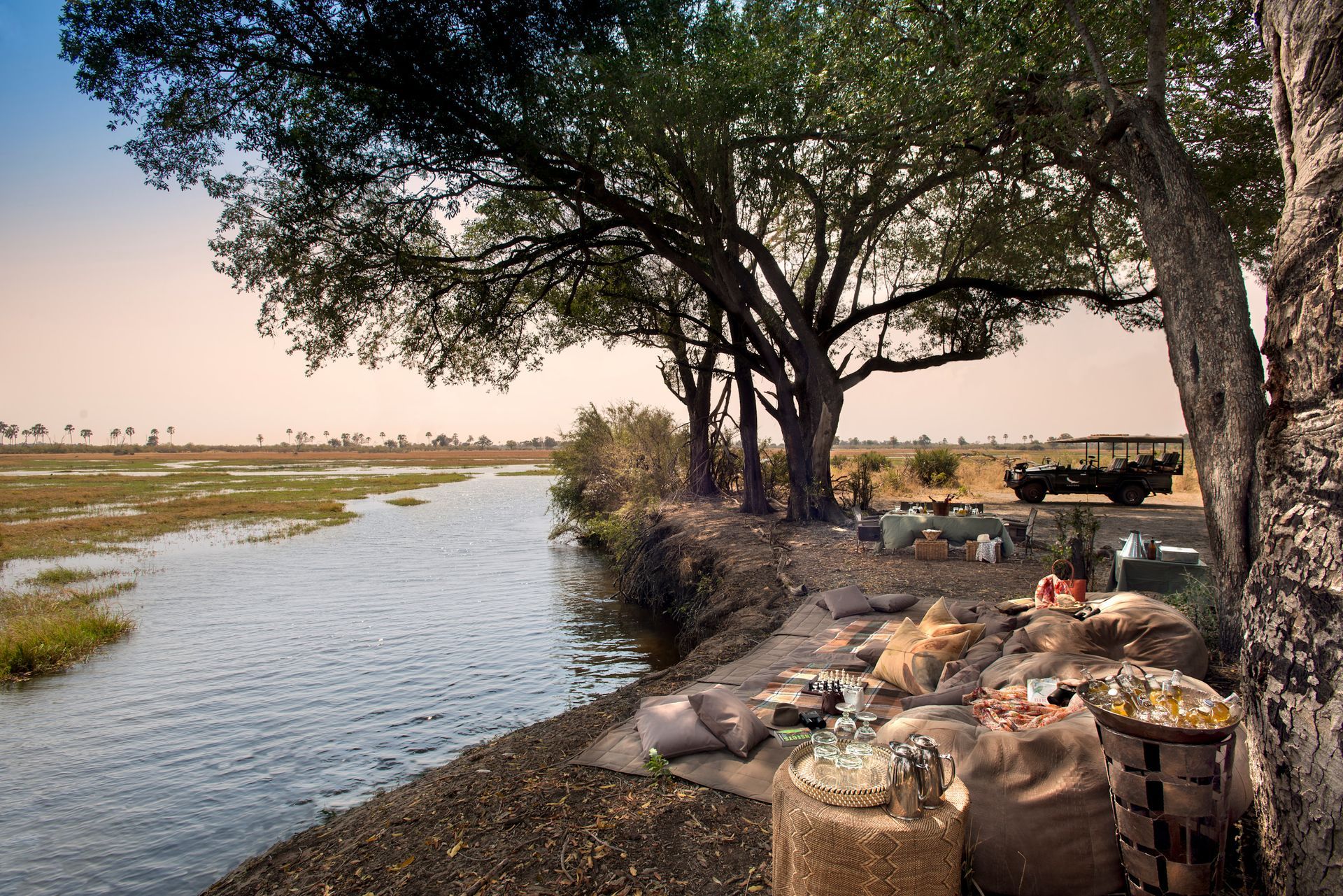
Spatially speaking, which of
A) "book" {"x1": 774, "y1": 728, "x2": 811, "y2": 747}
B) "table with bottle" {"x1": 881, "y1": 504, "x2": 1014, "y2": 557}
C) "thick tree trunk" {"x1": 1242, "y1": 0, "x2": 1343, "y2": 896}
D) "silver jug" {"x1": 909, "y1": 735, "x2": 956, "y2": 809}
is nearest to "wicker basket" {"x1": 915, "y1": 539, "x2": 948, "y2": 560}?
"table with bottle" {"x1": 881, "y1": 504, "x2": 1014, "y2": 557}

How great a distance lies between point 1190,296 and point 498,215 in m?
11.9

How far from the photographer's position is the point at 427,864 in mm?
3260

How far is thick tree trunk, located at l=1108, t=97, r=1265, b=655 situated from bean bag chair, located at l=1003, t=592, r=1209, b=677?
24.1 inches

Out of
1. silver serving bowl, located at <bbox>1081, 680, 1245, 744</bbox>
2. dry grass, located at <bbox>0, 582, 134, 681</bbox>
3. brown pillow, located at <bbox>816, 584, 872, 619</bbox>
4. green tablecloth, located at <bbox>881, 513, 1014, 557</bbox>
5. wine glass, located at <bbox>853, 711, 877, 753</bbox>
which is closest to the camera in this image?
silver serving bowl, located at <bbox>1081, 680, 1245, 744</bbox>

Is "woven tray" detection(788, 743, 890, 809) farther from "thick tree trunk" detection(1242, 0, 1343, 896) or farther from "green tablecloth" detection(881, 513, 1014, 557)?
"green tablecloth" detection(881, 513, 1014, 557)

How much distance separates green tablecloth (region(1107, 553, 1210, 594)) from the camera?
A: 696 centimetres

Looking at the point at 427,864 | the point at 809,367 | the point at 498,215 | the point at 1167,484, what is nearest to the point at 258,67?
the point at 498,215

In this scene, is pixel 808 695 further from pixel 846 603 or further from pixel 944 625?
pixel 846 603

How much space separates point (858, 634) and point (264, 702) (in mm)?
6477

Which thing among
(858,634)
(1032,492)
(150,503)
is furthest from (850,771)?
(150,503)

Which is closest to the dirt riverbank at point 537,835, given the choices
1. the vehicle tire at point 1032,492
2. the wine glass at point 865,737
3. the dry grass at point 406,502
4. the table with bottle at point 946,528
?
the wine glass at point 865,737

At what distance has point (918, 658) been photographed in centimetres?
491

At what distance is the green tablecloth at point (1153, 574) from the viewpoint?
696cm

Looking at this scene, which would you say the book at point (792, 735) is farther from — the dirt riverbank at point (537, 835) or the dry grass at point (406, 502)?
the dry grass at point (406, 502)
